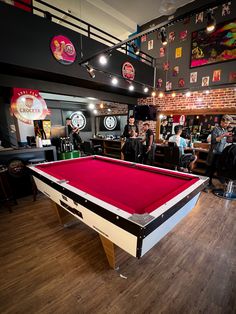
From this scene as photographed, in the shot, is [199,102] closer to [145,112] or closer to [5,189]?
[145,112]

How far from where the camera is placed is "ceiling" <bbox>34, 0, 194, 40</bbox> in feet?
15.1

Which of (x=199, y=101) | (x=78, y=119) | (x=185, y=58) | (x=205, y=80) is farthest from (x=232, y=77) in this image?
(x=78, y=119)

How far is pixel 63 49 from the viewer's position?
3207 mm

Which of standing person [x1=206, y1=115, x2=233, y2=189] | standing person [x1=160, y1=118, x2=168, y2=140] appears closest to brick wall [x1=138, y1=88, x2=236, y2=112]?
standing person [x1=160, y1=118, x2=168, y2=140]

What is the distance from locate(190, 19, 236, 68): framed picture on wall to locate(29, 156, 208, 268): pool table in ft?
14.6

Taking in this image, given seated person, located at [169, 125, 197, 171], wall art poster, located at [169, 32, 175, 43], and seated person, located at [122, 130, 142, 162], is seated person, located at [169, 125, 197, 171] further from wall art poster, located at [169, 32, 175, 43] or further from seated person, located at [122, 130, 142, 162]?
wall art poster, located at [169, 32, 175, 43]

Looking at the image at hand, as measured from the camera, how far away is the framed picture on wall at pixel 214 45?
413cm

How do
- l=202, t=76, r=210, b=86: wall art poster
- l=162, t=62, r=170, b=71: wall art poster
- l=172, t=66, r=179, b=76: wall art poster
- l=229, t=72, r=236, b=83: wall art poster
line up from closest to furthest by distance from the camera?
l=229, t=72, r=236, b=83: wall art poster
l=202, t=76, r=210, b=86: wall art poster
l=172, t=66, r=179, b=76: wall art poster
l=162, t=62, r=170, b=71: wall art poster

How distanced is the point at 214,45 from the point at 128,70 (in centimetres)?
255

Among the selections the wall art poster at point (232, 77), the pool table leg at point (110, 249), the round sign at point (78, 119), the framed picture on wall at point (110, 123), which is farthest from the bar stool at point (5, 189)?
the framed picture on wall at point (110, 123)

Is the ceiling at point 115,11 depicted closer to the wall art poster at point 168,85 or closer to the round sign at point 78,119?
the wall art poster at point 168,85

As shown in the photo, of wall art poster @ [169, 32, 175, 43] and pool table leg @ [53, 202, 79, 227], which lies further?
wall art poster @ [169, 32, 175, 43]

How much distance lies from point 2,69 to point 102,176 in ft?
9.60

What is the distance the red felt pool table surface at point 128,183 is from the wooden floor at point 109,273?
2.84 feet
